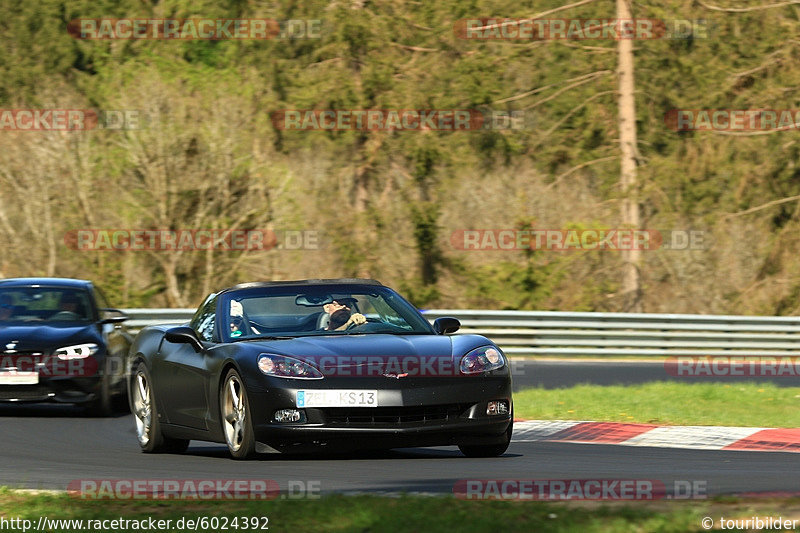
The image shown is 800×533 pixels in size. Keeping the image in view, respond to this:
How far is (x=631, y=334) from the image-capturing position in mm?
26109

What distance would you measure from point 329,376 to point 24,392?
5912 millimetres

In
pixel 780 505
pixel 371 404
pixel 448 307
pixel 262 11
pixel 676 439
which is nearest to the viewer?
pixel 780 505

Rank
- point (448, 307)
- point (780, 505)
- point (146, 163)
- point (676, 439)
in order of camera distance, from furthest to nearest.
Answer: point (448, 307), point (146, 163), point (676, 439), point (780, 505)

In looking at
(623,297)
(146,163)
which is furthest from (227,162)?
(623,297)

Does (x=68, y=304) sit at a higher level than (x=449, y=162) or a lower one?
lower

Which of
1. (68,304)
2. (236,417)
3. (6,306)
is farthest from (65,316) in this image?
(236,417)

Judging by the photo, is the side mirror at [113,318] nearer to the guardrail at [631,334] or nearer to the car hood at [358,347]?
the car hood at [358,347]

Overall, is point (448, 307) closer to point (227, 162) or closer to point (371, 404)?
point (227, 162)

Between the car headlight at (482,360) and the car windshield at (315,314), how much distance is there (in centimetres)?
71

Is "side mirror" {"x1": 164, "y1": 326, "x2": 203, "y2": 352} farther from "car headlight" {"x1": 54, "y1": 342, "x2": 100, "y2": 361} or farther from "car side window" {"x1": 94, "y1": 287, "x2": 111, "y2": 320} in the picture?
"car side window" {"x1": 94, "y1": 287, "x2": 111, "y2": 320}

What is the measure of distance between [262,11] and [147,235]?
42.0 ft

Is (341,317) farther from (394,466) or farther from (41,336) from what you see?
(41,336)

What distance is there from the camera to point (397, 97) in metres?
36.5

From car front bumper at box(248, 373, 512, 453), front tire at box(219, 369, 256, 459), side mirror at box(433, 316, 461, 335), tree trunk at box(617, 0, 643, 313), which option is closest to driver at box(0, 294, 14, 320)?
front tire at box(219, 369, 256, 459)
